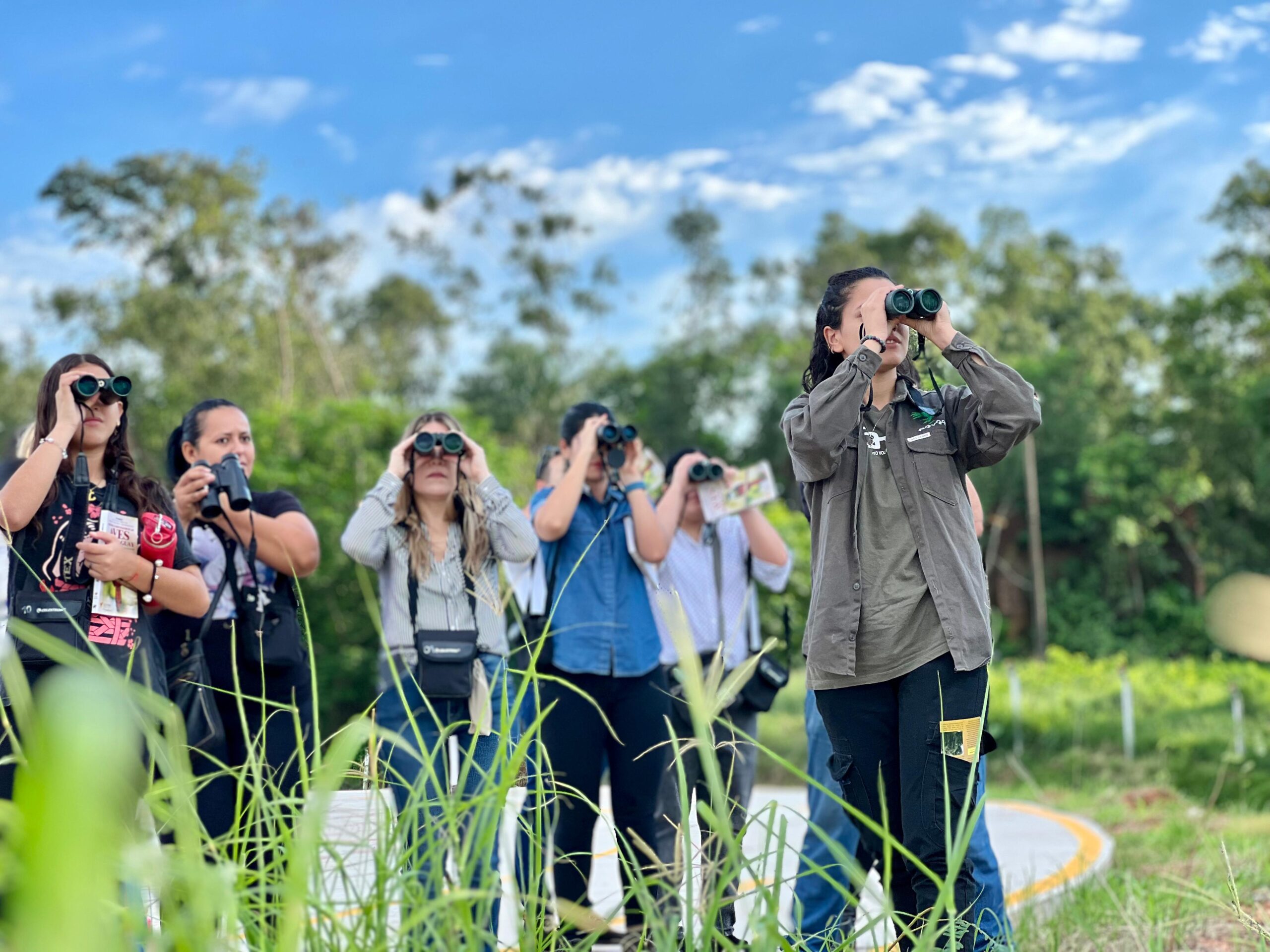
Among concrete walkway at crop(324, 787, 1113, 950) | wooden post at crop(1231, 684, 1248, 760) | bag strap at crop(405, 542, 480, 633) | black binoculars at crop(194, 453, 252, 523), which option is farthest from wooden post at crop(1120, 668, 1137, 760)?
black binoculars at crop(194, 453, 252, 523)

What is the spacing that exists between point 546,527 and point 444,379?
3659cm

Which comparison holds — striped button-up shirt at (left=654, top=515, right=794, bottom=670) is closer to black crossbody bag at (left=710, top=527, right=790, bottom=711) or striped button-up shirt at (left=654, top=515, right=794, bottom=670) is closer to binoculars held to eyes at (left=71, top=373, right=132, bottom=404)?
black crossbody bag at (left=710, top=527, right=790, bottom=711)

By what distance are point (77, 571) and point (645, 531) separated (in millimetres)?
1899

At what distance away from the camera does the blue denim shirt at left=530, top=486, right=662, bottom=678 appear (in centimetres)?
427

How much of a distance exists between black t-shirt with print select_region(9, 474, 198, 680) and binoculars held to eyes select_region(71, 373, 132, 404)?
215mm

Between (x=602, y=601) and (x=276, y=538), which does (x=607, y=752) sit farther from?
(x=276, y=538)

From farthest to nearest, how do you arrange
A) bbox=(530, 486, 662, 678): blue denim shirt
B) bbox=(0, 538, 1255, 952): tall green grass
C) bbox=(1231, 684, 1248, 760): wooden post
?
bbox=(1231, 684, 1248, 760): wooden post < bbox=(530, 486, 662, 678): blue denim shirt < bbox=(0, 538, 1255, 952): tall green grass

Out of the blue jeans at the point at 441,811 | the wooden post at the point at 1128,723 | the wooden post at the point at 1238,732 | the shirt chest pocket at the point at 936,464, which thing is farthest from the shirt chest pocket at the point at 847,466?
the wooden post at the point at 1128,723

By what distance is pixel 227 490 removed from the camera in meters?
3.77

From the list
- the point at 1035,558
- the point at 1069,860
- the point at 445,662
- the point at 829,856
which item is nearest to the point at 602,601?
the point at 445,662

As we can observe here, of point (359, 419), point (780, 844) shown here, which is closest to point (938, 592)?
point (780, 844)

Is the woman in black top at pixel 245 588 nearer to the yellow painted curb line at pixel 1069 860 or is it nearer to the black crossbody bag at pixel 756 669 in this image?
the black crossbody bag at pixel 756 669

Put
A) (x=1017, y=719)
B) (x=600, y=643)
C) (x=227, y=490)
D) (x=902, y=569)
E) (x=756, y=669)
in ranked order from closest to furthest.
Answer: (x=902, y=569) → (x=227, y=490) → (x=600, y=643) → (x=756, y=669) → (x=1017, y=719)

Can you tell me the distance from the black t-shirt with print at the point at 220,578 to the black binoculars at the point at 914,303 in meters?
2.00
